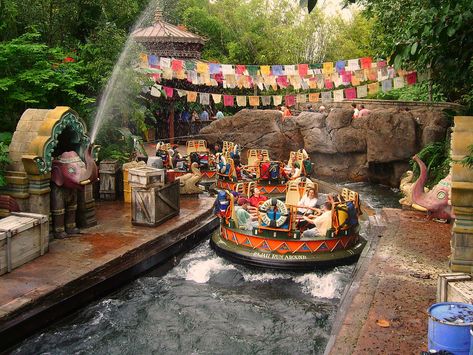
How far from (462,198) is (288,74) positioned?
1949cm

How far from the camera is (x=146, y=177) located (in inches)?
563

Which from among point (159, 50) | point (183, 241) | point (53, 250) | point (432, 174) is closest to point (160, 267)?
point (183, 241)

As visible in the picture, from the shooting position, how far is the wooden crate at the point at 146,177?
47.0ft

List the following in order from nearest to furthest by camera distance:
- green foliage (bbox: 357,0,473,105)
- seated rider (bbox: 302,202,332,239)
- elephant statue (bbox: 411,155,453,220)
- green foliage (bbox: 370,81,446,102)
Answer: green foliage (bbox: 357,0,473,105)
elephant statue (bbox: 411,155,453,220)
seated rider (bbox: 302,202,332,239)
green foliage (bbox: 370,81,446,102)

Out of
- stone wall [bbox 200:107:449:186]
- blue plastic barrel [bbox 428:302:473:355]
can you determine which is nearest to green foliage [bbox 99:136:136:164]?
stone wall [bbox 200:107:449:186]

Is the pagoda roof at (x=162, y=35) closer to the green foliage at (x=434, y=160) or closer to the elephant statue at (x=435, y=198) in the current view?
the green foliage at (x=434, y=160)

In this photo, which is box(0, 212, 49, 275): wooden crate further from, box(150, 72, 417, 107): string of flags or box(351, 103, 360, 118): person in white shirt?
box(351, 103, 360, 118): person in white shirt

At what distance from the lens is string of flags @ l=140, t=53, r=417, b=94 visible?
24297mm

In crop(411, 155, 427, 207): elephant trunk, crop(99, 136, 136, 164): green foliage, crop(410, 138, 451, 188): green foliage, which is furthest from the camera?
crop(410, 138, 451, 188): green foliage

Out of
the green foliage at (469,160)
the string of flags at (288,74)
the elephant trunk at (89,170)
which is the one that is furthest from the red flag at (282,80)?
the green foliage at (469,160)

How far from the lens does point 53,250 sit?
39.7 ft

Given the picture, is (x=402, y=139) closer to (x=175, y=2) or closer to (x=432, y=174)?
(x=432, y=174)

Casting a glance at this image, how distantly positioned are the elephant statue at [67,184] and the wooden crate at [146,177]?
1.39 meters

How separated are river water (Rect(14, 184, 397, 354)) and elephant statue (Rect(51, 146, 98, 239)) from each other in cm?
235
